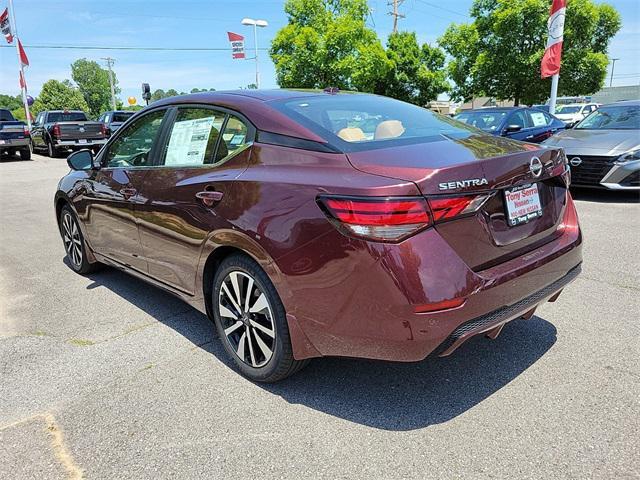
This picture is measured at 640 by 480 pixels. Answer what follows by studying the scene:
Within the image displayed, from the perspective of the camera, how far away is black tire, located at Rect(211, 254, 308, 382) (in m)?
2.67

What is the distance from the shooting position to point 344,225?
226 centimetres

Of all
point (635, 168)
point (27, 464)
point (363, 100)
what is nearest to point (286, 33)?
point (635, 168)

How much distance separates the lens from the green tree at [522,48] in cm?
2467

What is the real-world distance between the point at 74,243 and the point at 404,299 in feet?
13.5

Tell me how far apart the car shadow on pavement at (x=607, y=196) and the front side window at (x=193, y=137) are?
22.7ft

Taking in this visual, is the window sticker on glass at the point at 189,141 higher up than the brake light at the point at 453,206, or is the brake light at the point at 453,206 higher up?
the window sticker on glass at the point at 189,141

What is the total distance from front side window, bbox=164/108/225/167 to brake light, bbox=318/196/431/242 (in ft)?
4.14

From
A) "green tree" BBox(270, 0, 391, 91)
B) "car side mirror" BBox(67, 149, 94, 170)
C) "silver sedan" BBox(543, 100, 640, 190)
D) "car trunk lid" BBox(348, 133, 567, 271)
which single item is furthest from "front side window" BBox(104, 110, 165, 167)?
"green tree" BBox(270, 0, 391, 91)

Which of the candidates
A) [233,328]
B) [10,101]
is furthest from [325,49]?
[10,101]

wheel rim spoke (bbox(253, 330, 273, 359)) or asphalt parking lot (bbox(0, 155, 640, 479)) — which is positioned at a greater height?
wheel rim spoke (bbox(253, 330, 273, 359))

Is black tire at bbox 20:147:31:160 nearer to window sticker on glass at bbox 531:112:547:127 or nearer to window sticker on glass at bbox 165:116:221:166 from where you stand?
window sticker on glass at bbox 531:112:547:127

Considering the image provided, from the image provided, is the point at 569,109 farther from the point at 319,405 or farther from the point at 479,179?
the point at 319,405

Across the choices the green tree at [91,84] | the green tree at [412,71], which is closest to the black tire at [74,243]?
the green tree at [412,71]

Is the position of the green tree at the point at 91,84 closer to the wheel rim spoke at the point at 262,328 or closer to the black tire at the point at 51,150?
the black tire at the point at 51,150
